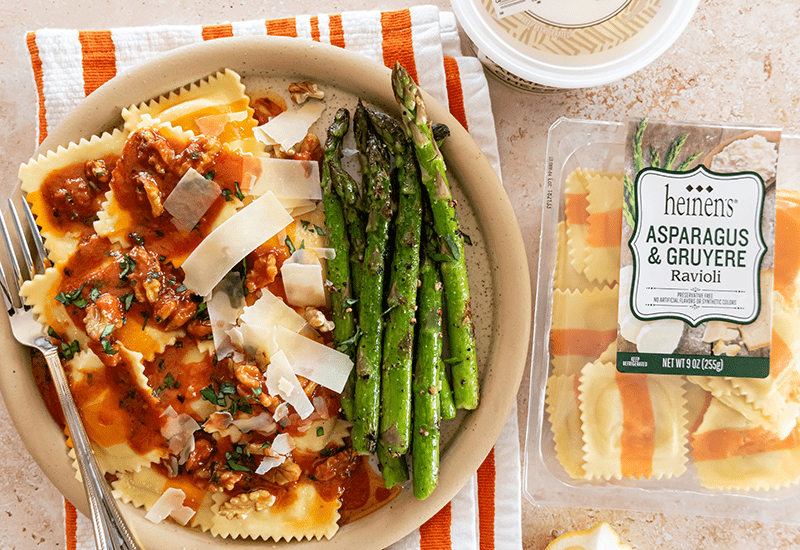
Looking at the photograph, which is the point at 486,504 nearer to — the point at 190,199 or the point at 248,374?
the point at 248,374

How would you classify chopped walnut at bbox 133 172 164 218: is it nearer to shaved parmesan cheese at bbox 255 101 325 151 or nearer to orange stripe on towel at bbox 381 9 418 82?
shaved parmesan cheese at bbox 255 101 325 151

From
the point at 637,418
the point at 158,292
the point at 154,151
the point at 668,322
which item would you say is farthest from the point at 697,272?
the point at 154,151

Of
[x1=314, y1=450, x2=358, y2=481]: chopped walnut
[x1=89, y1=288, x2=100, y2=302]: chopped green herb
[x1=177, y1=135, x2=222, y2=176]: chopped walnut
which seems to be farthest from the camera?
[x1=314, y1=450, x2=358, y2=481]: chopped walnut

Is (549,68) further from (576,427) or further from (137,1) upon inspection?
(137,1)

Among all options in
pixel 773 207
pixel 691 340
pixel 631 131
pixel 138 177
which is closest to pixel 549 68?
pixel 631 131

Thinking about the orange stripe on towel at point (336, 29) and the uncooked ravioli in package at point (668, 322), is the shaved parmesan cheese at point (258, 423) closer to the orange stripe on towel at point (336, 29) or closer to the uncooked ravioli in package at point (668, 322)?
the uncooked ravioli in package at point (668, 322)

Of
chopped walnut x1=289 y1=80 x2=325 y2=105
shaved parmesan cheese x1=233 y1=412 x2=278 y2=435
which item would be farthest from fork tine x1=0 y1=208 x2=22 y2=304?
chopped walnut x1=289 y1=80 x2=325 y2=105
